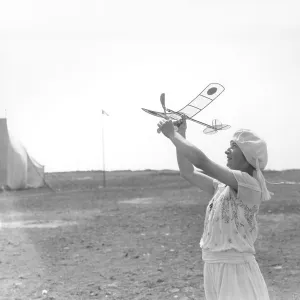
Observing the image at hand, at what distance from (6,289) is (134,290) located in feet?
3.87

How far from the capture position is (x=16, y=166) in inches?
790

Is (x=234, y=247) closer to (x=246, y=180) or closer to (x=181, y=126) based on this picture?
(x=246, y=180)

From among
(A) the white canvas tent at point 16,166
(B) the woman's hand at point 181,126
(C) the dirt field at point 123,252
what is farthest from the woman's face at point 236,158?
(A) the white canvas tent at point 16,166

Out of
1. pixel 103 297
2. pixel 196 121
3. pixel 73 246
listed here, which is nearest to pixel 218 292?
pixel 196 121

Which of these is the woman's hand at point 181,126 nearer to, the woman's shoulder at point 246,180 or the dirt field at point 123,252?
the woman's shoulder at point 246,180

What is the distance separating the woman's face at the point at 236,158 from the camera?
2590 millimetres

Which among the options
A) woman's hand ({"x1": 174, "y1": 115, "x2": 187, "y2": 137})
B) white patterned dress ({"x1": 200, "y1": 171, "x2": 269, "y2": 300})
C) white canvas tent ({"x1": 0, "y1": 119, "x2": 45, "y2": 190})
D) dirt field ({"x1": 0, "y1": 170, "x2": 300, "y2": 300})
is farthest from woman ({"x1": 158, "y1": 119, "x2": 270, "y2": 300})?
white canvas tent ({"x1": 0, "y1": 119, "x2": 45, "y2": 190})

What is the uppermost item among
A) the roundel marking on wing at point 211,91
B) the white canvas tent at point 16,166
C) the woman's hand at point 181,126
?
the roundel marking on wing at point 211,91

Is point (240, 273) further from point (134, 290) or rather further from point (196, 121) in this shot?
point (134, 290)

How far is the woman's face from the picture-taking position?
2.59m

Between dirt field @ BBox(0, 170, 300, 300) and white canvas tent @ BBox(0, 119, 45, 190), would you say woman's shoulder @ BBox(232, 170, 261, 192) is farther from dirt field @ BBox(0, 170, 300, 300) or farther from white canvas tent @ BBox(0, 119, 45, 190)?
white canvas tent @ BBox(0, 119, 45, 190)

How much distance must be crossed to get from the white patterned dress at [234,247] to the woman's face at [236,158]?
3.5 inches

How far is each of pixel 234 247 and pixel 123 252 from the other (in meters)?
4.29

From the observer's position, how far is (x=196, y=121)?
2598mm
